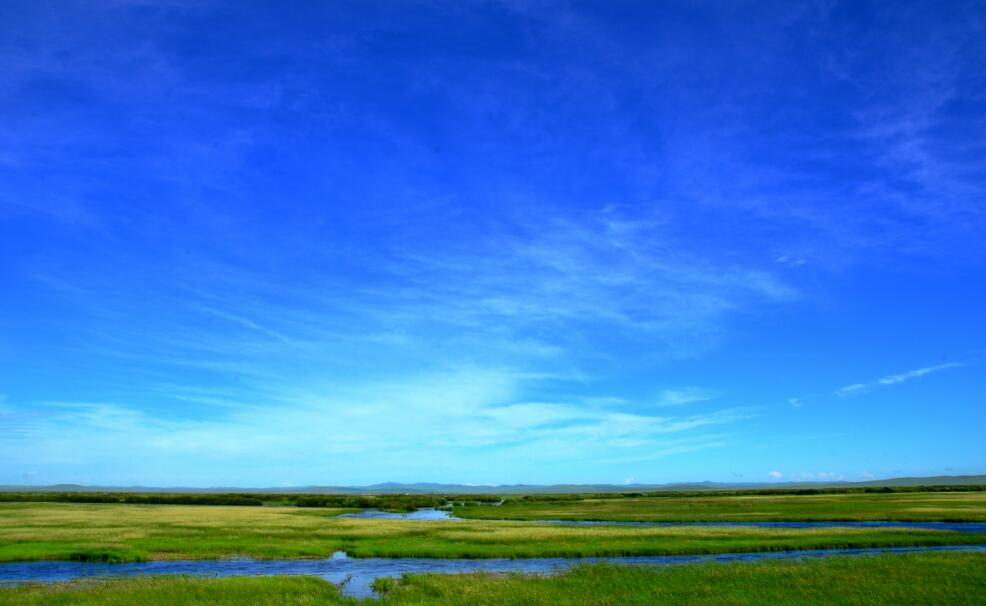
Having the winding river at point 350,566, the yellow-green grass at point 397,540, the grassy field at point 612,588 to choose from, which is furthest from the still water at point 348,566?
the grassy field at point 612,588

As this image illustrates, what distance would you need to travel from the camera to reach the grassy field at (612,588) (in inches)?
1045

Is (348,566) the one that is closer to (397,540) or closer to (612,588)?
(397,540)

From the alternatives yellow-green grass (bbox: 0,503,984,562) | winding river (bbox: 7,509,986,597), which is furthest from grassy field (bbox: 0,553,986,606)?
yellow-green grass (bbox: 0,503,984,562)

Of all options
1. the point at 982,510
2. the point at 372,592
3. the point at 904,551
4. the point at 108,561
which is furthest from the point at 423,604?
the point at 982,510

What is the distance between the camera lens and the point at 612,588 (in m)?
29.2

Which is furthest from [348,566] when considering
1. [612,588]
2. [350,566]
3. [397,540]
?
[612,588]

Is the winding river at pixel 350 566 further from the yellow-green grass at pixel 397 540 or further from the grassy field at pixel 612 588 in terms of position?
the grassy field at pixel 612 588

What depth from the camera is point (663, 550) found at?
139ft

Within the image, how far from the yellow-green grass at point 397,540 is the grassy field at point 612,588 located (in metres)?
10.0

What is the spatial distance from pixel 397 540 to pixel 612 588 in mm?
25191

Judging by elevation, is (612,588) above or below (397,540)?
below

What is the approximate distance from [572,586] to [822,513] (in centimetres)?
5586

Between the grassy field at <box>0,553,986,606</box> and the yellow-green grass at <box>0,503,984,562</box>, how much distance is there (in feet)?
32.8

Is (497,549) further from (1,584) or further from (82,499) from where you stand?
(82,499)
